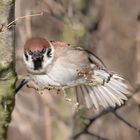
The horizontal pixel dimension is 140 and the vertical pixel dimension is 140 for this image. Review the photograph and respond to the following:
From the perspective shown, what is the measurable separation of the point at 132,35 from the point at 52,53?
2.69m

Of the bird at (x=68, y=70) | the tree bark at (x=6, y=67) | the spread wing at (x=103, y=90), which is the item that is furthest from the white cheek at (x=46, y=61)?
the tree bark at (x=6, y=67)

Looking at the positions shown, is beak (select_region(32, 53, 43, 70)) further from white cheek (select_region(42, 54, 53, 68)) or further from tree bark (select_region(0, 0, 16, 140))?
tree bark (select_region(0, 0, 16, 140))

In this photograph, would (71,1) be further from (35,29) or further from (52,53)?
(35,29)

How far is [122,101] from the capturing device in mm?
3174

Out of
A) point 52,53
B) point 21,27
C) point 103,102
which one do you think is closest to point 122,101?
point 103,102

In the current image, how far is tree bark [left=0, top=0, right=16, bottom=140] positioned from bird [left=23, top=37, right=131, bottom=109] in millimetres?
248

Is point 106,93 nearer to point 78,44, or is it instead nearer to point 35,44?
point 78,44

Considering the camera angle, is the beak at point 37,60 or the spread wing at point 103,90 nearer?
the beak at point 37,60

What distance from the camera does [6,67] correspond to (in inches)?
93.5

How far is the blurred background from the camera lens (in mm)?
3686

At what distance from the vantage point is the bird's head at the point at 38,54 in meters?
2.78

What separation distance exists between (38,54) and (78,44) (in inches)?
32.4

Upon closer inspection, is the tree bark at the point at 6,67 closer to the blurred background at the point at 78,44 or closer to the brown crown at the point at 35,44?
the brown crown at the point at 35,44

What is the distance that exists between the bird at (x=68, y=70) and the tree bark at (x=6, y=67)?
25 centimetres
